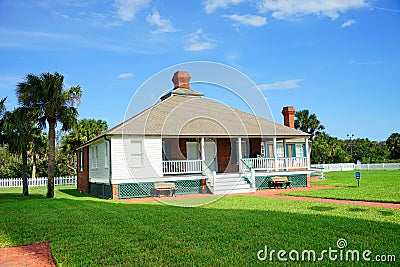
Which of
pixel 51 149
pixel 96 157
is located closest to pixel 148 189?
pixel 96 157

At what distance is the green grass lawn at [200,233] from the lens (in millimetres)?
6679

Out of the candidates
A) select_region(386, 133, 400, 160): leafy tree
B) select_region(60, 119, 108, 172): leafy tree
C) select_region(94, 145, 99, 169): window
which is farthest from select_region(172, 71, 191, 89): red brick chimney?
select_region(386, 133, 400, 160): leafy tree

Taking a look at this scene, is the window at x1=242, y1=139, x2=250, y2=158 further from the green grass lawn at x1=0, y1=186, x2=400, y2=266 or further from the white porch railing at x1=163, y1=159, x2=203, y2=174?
the green grass lawn at x1=0, y1=186, x2=400, y2=266

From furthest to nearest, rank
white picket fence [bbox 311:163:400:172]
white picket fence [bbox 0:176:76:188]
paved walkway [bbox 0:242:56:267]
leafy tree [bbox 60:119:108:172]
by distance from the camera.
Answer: white picket fence [bbox 311:163:400:172] < leafy tree [bbox 60:119:108:172] < white picket fence [bbox 0:176:76:188] < paved walkway [bbox 0:242:56:267]

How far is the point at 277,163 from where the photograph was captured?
24.0 meters

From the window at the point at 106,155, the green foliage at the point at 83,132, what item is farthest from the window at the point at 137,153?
the green foliage at the point at 83,132

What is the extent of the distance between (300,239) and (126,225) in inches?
186

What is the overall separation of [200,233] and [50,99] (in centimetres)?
1405

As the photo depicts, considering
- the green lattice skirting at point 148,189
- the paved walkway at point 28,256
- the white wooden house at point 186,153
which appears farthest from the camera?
the white wooden house at point 186,153

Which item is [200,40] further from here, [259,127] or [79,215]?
[259,127]

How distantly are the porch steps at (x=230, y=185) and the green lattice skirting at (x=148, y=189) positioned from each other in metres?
1.18

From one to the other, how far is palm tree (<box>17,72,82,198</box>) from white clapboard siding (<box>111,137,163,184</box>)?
3186 millimetres

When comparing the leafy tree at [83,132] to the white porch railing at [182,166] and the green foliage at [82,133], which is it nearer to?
the green foliage at [82,133]

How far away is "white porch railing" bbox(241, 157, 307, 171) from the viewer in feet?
76.5
